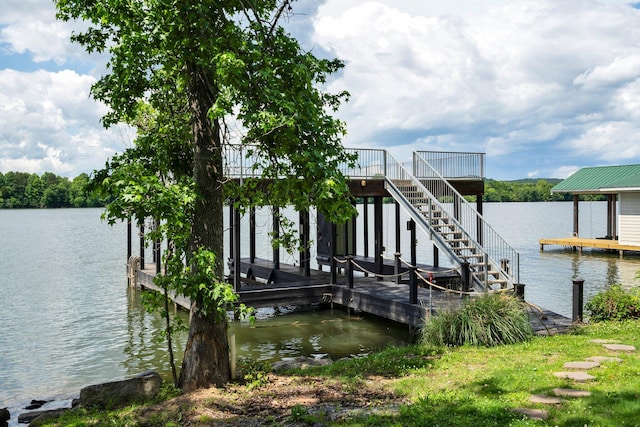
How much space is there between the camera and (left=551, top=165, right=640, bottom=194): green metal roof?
3325 centimetres

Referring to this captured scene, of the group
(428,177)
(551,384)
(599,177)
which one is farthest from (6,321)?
(599,177)

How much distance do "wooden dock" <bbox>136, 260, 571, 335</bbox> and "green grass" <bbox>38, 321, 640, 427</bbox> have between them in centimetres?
274

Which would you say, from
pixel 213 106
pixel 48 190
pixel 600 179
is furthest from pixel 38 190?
pixel 213 106

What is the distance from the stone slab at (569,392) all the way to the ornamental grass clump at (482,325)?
3.12 meters

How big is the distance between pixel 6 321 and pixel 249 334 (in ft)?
29.5

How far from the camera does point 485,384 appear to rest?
7.91 metres

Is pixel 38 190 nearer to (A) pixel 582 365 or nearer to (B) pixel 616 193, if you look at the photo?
(B) pixel 616 193

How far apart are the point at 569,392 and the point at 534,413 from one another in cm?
104

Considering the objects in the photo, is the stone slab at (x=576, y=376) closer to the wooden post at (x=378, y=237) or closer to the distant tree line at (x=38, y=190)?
the wooden post at (x=378, y=237)

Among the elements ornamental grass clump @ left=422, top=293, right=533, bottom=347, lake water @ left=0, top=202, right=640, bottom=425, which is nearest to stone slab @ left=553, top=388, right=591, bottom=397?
ornamental grass clump @ left=422, top=293, right=533, bottom=347

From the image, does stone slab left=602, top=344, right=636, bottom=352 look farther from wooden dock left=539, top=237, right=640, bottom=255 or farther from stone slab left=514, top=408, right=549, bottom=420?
wooden dock left=539, top=237, right=640, bottom=255

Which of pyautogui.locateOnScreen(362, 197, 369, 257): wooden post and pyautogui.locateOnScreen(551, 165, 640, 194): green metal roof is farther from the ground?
pyautogui.locateOnScreen(551, 165, 640, 194): green metal roof

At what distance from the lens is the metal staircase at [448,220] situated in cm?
1541

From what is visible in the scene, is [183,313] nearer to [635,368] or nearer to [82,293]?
[82,293]
